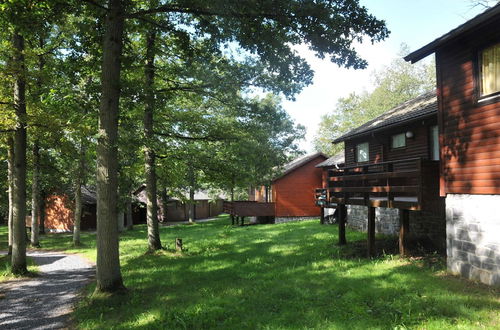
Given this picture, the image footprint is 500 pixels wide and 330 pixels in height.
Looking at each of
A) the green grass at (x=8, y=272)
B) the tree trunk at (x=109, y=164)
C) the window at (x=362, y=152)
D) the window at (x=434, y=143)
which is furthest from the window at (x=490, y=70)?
the green grass at (x=8, y=272)

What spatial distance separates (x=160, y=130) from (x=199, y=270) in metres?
6.96

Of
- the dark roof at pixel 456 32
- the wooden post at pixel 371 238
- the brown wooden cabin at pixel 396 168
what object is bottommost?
the wooden post at pixel 371 238

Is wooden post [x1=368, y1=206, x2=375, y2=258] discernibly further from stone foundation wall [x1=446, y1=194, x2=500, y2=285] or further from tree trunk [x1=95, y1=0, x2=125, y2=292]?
tree trunk [x1=95, y1=0, x2=125, y2=292]

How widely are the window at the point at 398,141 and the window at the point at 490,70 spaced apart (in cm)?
764

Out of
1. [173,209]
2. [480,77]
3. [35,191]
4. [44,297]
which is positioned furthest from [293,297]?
[173,209]

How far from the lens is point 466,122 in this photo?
804 cm

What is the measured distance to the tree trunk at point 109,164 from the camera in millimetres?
7828

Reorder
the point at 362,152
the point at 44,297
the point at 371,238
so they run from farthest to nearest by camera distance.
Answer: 1. the point at 362,152
2. the point at 371,238
3. the point at 44,297

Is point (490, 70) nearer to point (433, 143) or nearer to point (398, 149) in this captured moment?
point (433, 143)

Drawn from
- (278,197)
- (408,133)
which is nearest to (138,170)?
(408,133)

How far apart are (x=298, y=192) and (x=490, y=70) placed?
76.1 feet

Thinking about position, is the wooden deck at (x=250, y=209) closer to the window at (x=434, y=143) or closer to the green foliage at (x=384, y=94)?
the window at (x=434, y=143)

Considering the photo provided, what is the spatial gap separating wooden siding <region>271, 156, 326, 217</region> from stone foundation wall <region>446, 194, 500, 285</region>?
→ 21.4 m

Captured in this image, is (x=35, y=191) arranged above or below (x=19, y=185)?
below
